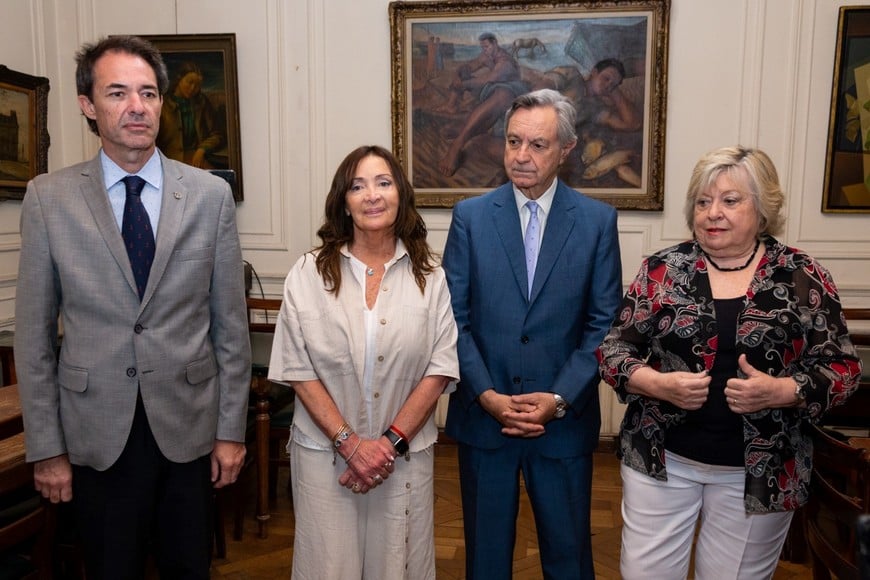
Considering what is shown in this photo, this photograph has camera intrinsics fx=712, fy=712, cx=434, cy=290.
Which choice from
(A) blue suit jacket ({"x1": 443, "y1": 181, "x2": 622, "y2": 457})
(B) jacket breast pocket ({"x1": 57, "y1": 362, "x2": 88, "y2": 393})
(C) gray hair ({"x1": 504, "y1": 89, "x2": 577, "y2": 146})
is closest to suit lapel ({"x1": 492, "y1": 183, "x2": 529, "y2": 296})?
(A) blue suit jacket ({"x1": 443, "y1": 181, "x2": 622, "y2": 457})

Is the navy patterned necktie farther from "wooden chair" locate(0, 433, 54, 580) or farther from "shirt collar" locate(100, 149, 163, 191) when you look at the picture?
"wooden chair" locate(0, 433, 54, 580)

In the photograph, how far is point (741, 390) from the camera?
1623 mm

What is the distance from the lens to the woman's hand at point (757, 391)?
1.62 meters

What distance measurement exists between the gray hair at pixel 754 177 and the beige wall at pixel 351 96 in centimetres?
239

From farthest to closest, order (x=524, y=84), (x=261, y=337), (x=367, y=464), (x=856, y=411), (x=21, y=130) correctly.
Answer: (x=524, y=84) < (x=21, y=130) < (x=261, y=337) < (x=856, y=411) < (x=367, y=464)

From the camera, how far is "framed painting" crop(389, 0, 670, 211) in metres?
3.99

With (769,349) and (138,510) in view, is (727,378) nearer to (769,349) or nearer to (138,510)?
(769,349)

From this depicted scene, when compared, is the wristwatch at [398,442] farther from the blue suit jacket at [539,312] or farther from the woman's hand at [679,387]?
the woman's hand at [679,387]

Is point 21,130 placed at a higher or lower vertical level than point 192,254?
higher

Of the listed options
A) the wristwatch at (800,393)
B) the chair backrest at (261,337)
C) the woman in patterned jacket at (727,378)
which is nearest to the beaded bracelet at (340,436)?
the woman in patterned jacket at (727,378)

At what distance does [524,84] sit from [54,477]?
3.24 meters

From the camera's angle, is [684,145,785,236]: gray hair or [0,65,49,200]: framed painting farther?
[0,65,49,200]: framed painting

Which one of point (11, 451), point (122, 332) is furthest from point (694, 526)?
point (11, 451)

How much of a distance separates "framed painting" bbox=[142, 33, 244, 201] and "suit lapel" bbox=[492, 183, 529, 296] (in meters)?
2.59
